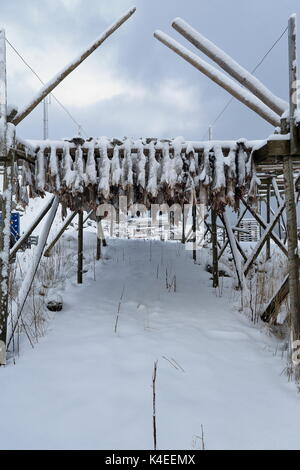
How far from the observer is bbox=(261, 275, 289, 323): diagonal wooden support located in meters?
3.85

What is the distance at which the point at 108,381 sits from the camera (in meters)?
2.58

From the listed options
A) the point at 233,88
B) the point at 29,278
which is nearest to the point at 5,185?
the point at 29,278

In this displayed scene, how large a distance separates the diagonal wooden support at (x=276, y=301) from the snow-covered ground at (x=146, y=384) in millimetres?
238

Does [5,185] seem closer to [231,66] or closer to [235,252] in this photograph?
[231,66]

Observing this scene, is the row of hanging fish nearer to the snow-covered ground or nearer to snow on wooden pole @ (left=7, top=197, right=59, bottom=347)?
snow on wooden pole @ (left=7, top=197, right=59, bottom=347)

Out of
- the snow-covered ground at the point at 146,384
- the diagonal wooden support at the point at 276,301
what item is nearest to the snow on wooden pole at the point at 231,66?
the diagonal wooden support at the point at 276,301

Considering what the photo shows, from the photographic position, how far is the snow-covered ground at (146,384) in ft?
6.55

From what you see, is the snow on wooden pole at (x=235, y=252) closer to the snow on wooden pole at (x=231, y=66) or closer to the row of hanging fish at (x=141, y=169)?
the row of hanging fish at (x=141, y=169)

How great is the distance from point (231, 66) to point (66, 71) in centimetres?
194

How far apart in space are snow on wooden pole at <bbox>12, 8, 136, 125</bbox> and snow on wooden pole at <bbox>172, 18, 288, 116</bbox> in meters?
0.71

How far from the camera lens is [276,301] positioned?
3969 millimetres
